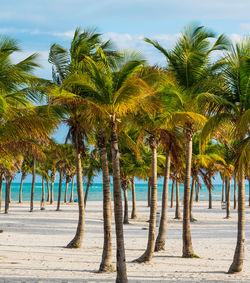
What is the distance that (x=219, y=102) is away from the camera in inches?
524

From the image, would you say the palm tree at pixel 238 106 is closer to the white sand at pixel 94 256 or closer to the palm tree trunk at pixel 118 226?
the white sand at pixel 94 256

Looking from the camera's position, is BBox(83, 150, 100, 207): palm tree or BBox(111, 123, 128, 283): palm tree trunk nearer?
BBox(111, 123, 128, 283): palm tree trunk

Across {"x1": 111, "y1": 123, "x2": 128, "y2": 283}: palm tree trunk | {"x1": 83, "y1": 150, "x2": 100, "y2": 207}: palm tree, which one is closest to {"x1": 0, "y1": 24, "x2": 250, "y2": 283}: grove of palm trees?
{"x1": 111, "y1": 123, "x2": 128, "y2": 283}: palm tree trunk

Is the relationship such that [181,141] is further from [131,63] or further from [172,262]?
[131,63]

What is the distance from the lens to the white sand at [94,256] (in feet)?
41.0

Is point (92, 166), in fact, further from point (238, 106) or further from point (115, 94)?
point (115, 94)

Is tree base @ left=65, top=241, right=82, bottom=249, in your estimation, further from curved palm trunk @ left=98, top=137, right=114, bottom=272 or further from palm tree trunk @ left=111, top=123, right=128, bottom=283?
palm tree trunk @ left=111, top=123, right=128, bottom=283

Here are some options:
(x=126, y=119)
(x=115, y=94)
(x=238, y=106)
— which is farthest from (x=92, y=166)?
(x=115, y=94)

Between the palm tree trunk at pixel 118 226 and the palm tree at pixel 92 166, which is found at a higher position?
the palm tree at pixel 92 166

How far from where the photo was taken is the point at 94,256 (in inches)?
647

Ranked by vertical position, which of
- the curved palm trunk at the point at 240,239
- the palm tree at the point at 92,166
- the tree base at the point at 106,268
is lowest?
the tree base at the point at 106,268

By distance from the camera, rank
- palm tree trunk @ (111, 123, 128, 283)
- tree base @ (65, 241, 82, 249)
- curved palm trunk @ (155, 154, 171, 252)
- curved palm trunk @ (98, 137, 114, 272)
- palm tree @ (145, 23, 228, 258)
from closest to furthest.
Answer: palm tree trunk @ (111, 123, 128, 283), curved palm trunk @ (98, 137, 114, 272), palm tree @ (145, 23, 228, 258), curved palm trunk @ (155, 154, 171, 252), tree base @ (65, 241, 82, 249)

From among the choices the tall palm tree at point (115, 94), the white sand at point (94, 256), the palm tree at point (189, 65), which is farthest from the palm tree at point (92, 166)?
the tall palm tree at point (115, 94)

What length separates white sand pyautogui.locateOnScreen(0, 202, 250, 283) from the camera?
41.0ft
